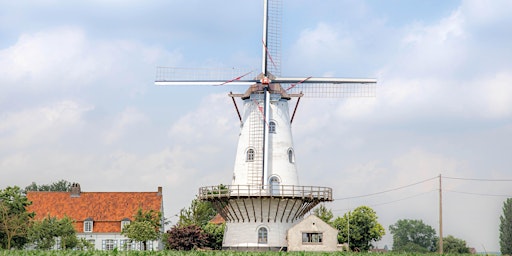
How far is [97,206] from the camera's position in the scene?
77.6m

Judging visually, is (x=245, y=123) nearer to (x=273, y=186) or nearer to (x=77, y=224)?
(x=273, y=186)

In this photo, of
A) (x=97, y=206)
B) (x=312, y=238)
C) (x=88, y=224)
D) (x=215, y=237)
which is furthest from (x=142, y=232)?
(x=312, y=238)

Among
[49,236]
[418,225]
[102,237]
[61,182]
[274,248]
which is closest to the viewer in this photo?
[274,248]

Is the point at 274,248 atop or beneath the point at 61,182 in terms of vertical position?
beneath

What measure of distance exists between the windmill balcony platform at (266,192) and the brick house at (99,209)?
23665 mm

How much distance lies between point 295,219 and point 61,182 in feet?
223

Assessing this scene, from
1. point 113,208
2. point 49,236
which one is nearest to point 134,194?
point 113,208

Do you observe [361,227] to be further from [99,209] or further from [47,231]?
[47,231]

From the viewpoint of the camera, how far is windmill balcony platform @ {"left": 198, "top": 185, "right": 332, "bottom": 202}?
5116cm

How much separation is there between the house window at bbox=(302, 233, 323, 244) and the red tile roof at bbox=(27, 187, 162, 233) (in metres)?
26.9

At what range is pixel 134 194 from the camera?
259 ft

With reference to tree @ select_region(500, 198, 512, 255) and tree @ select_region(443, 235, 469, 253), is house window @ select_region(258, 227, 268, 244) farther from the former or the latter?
tree @ select_region(443, 235, 469, 253)

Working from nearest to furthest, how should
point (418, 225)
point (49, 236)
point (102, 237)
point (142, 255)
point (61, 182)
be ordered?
1. point (142, 255)
2. point (49, 236)
3. point (102, 237)
4. point (61, 182)
5. point (418, 225)

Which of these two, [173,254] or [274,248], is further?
[274,248]
